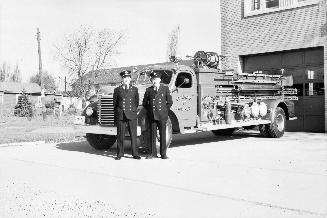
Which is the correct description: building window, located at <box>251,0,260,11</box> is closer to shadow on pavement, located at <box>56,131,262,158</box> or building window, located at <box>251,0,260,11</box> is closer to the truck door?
shadow on pavement, located at <box>56,131,262,158</box>

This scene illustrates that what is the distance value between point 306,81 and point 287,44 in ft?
5.10

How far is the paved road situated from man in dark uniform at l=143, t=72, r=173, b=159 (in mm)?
453

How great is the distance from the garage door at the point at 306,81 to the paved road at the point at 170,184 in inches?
226

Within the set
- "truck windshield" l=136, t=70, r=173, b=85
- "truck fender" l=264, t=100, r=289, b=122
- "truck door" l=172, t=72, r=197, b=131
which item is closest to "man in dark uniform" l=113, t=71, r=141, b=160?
"truck door" l=172, t=72, r=197, b=131

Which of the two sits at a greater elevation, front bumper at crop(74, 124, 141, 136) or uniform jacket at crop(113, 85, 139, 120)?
uniform jacket at crop(113, 85, 139, 120)

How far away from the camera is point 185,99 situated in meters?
11.5

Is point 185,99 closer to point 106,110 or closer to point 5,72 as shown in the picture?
point 106,110


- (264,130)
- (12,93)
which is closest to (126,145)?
(264,130)

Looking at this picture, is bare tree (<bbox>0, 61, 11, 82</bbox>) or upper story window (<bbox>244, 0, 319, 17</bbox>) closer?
upper story window (<bbox>244, 0, 319, 17</bbox>)

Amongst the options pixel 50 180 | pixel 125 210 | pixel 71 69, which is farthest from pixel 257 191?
pixel 71 69

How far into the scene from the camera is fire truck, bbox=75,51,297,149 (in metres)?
10.7

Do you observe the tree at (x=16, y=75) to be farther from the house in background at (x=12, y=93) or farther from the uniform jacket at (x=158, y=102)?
the uniform jacket at (x=158, y=102)

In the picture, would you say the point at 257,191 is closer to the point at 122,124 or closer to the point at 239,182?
the point at 239,182

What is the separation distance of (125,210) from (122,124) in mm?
4670
